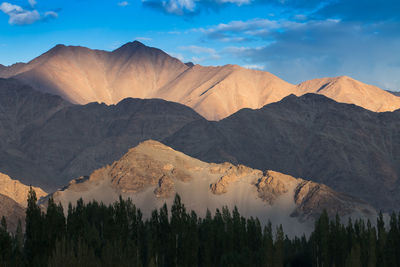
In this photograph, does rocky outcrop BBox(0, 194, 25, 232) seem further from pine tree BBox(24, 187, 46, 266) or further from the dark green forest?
pine tree BBox(24, 187, 46, 266)

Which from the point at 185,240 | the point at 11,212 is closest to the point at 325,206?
the point at 11,212

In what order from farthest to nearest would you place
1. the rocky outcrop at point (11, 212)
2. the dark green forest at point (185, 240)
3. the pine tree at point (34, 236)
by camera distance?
1. the rocky outcrop at point (11, 212)
2. the dark green forest at point (185, 240)
3. the pine tree at point (34, 236)

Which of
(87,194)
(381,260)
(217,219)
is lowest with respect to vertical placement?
(381,260)

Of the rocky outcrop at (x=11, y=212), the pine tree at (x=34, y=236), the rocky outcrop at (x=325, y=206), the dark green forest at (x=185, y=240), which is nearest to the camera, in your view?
the pine tree at (x=34, y=236)

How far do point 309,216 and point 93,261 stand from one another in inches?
4834

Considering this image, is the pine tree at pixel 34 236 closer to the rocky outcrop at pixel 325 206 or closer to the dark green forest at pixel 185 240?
the dark green forest at pixel 185 240

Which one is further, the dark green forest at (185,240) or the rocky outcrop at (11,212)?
the rocky outcrop at (11,212)

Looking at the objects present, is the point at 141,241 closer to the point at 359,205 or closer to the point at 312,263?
the point at 312,263

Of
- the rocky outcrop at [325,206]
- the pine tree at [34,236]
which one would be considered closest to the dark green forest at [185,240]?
the pine tree at [34,236]

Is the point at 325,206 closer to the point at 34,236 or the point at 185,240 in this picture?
the point at 185,240

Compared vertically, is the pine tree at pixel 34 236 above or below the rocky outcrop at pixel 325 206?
below

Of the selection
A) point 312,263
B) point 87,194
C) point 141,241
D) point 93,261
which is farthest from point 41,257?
point 87,194

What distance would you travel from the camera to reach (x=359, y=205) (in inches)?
7746

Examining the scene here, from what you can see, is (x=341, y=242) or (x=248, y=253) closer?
(x=248, y=253)
